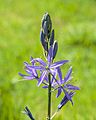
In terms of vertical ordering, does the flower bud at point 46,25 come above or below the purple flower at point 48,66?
above

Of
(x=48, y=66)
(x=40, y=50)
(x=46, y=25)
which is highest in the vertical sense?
(x=40, y=50)

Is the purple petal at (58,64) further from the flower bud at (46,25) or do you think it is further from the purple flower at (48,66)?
the flower bud at (46,25)

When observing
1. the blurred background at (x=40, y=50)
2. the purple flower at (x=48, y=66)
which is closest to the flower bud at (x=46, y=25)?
the purple flower at (x=48, y=66)

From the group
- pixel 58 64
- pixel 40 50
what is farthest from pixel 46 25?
pixel 40 50

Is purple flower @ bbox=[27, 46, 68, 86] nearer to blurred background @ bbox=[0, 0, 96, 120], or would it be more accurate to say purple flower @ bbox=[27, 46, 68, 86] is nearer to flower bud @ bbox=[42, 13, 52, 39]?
flower bud @ bbox=[42, 13, 52, 39]

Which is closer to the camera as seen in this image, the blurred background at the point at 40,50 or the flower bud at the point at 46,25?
the flower bud at the point at 46,25

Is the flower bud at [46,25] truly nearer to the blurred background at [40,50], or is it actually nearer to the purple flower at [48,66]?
the purple flower at [48,66]

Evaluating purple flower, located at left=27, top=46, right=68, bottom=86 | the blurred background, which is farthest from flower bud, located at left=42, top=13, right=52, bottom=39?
the blurred background

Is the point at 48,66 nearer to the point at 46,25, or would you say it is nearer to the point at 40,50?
the point at 46,25

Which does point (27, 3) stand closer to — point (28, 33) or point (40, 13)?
point (40, 13)

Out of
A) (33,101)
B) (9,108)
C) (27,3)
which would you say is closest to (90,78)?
(33,101)
